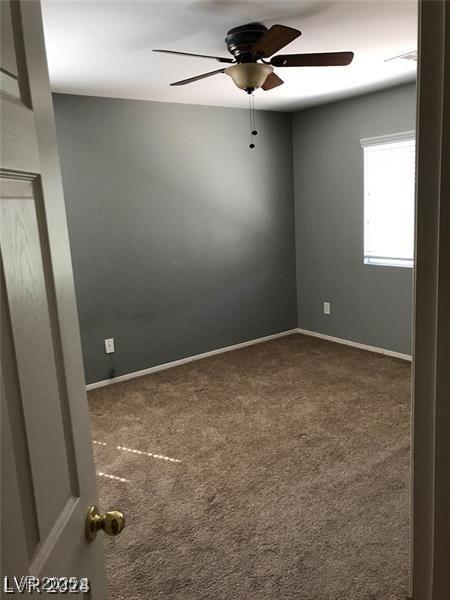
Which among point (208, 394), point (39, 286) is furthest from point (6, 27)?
point (208, 394)

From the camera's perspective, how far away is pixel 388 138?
418cm

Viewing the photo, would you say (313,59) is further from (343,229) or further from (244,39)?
(343,229)

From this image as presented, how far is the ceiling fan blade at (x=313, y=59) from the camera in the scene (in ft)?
7.86

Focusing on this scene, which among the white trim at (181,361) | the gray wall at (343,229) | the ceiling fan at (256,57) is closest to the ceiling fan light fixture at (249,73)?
the ceiling fan at (256,57)

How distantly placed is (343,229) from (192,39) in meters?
2.61

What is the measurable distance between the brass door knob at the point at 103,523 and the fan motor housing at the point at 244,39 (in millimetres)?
2337

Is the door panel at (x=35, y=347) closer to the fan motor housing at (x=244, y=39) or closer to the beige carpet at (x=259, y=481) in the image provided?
the beige carpet at (x=259, y=481)

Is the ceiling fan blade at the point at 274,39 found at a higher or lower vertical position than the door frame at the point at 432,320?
higher

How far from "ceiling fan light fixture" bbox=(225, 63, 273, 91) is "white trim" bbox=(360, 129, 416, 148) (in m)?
1.94

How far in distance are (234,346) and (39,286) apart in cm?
422

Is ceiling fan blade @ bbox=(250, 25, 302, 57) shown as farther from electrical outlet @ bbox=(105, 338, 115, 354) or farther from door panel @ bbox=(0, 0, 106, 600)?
electrical outlet @ bbox=(105, 338, 115, 354)

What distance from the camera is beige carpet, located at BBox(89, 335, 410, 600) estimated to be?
77.7 inches

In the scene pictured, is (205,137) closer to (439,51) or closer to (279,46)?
(279,46)

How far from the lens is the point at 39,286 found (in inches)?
31.2
